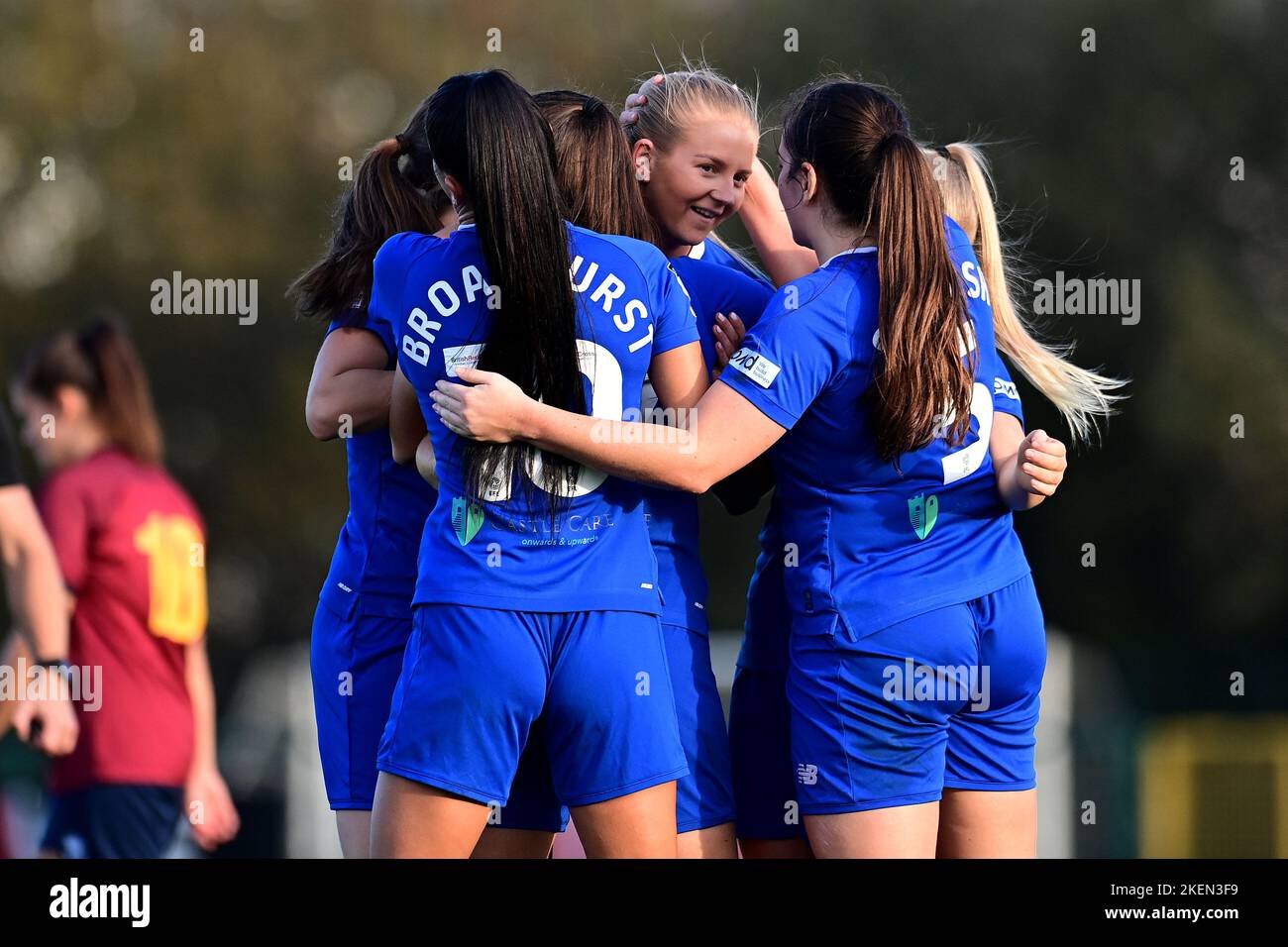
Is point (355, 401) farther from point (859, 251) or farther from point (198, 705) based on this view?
point (198, 705)

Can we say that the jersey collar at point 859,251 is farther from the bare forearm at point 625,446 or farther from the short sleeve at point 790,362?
the bare forearm at point 625,446

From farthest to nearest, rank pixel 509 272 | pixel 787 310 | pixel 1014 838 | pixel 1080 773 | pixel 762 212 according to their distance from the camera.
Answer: pixel 1080 773 < pixel 762 212 < pixel 1014 838 < pixel 787 310 < pixel 509 272

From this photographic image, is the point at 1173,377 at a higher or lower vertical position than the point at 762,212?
higher

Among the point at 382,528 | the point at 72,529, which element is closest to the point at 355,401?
the point at 382,528

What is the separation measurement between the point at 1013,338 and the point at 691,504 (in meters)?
1.00

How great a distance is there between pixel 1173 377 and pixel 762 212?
56.7 feet

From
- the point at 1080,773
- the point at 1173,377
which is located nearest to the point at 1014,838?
the point at 1080,773

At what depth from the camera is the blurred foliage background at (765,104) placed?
20.2m

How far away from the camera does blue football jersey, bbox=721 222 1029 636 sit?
11.6ft

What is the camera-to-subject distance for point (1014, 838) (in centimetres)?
382

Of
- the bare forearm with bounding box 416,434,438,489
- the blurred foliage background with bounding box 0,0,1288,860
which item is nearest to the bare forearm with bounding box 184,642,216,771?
the bare forearm with bounding box 416,434,438,489

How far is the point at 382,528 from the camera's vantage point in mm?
3941

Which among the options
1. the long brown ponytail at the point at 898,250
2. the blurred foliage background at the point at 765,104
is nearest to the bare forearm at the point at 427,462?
the long brown ponytail at the point at 898,250
